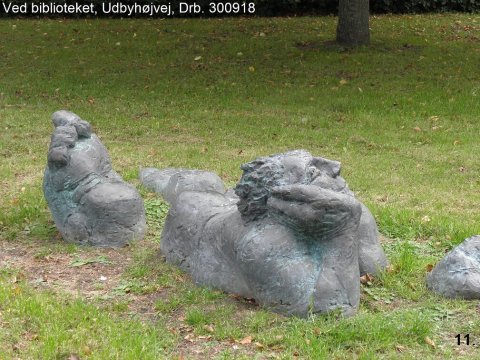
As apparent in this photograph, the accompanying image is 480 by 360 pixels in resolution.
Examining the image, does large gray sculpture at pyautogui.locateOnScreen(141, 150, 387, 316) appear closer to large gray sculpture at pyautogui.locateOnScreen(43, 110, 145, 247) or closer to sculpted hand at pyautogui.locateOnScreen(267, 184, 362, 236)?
sculpted hand at pyautogui.locateOnScreen(267, 184, 362, 236)

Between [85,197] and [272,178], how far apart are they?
198 centimetres

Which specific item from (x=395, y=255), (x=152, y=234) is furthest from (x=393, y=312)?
(x=152, y=234)

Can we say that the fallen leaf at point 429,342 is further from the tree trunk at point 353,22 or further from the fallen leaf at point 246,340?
the tree trunk at point 353,22

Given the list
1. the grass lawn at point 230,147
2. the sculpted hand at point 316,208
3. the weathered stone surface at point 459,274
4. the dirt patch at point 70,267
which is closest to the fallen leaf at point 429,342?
the grass lawn at point 230,147

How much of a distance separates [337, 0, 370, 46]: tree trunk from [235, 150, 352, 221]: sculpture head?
11.2m

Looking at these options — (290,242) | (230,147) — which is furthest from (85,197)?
(230,147)

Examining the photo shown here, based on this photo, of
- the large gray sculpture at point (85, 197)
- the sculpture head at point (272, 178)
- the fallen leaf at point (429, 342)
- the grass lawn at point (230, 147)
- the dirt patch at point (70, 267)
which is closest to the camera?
the fallen leaf at point (429, 342)

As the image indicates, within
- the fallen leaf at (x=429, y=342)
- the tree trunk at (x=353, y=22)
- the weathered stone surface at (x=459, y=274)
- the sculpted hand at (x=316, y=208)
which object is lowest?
the fallen leaf at (x=429, y=342)

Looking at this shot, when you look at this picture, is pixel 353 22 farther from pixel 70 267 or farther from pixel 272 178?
pixel 272 178

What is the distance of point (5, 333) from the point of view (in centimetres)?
526

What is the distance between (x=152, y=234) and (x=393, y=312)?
247 cm

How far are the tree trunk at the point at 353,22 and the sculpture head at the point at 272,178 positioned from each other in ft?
36.7

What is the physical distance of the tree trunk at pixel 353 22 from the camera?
53.5ft

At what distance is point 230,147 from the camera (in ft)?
36.7
